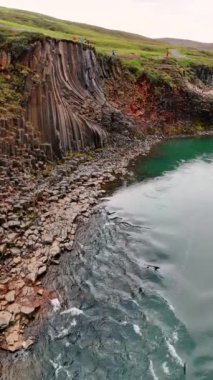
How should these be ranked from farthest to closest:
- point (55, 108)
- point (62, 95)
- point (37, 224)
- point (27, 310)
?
point (62, 95), point (55, 108), point (37, 224), point (27, 310)

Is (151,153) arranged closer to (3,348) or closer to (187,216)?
(187,216)

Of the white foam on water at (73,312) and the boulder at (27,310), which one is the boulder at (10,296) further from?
the white foam on water at (73,312)

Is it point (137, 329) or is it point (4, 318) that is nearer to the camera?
point (137, 329)

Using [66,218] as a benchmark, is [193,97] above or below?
above

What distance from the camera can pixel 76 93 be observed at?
133ft

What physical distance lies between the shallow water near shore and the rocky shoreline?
35.0 inches

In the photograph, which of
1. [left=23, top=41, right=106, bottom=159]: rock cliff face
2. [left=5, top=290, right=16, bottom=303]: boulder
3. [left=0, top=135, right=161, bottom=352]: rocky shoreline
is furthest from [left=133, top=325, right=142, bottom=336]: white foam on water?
[left=23, top=41, right=106, bottom=159]: rock cliff face

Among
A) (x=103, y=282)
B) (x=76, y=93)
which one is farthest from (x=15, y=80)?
(x=103, y=282)

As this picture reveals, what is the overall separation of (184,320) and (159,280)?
3.14 metres

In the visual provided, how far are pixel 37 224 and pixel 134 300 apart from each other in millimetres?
8493

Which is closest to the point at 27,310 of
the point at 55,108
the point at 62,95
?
the point at 55,108

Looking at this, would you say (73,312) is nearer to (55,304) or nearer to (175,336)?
(55,304)

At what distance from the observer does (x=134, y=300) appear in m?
17.0

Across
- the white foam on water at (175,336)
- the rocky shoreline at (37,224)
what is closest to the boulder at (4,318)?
the rocky shoreline at (37,224)
